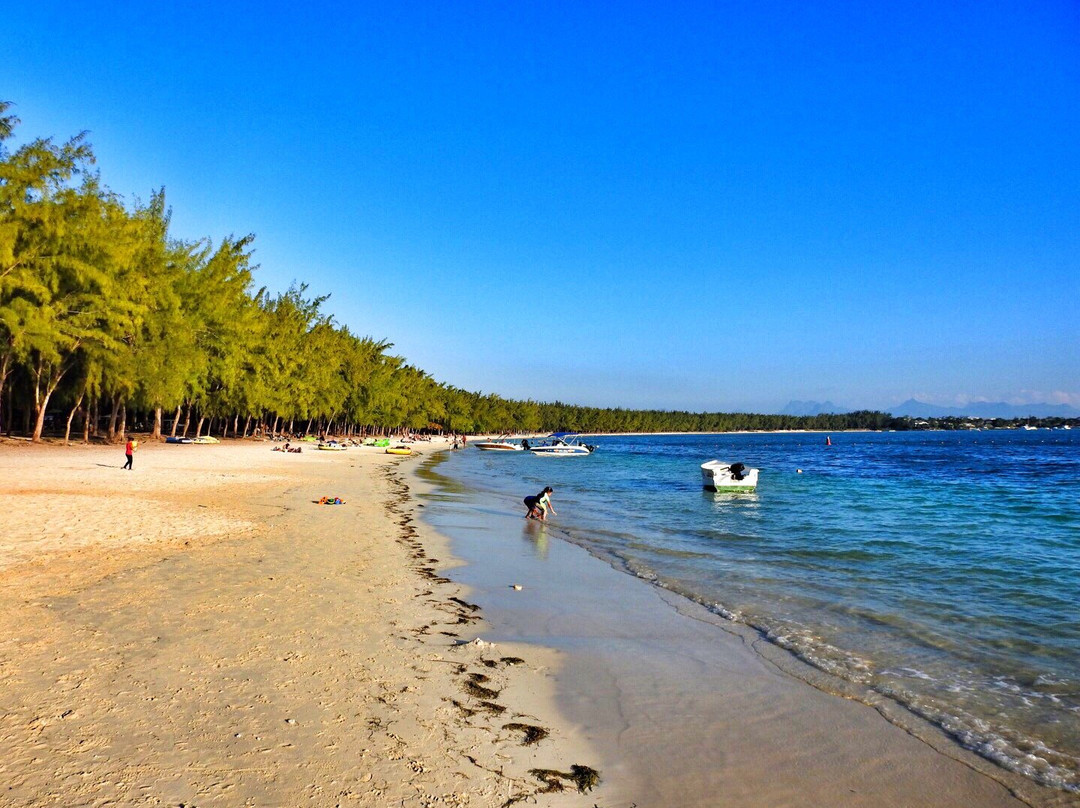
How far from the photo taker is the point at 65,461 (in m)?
25.1

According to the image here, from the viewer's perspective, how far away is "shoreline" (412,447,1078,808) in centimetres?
466

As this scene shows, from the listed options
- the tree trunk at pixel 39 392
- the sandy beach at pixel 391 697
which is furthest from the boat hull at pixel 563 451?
the sandy beach at pixel 391 697

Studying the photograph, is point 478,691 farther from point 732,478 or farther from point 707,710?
point 732,478

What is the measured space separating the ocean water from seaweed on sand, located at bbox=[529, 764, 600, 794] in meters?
3.63

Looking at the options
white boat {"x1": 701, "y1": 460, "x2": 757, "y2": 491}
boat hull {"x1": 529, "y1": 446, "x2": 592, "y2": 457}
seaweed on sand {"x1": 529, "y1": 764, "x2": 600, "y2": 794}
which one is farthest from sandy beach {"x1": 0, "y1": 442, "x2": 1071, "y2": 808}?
boat hull {"x1": 529, "y1": 446, "x2": 592, "y2": 457}

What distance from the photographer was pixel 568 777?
4418 mm

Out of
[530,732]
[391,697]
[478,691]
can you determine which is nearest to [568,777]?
[530,732]

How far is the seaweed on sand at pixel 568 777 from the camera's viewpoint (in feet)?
14.0

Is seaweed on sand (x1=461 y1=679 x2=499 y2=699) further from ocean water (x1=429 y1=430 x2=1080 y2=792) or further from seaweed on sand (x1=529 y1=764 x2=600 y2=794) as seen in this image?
ocean water (x1=429 y1=430 x2=1080 y2=792)

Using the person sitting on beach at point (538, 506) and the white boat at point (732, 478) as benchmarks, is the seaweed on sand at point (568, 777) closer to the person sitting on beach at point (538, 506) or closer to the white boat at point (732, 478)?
the person sitting on beach at point (538, 506)

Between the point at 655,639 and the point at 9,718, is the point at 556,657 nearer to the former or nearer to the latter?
the point at 655,639

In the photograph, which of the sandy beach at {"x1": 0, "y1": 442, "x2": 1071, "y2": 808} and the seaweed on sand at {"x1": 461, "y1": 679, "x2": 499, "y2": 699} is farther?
the seaweed on sand at {"x1": 461, "y1": 679, "x2": 499, "y2": 699}

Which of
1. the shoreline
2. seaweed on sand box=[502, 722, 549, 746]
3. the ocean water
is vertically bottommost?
the ocean water

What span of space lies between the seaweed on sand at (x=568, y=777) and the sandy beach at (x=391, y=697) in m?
0.02
